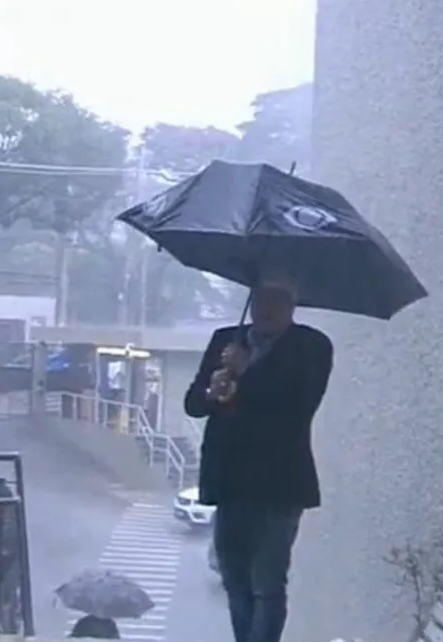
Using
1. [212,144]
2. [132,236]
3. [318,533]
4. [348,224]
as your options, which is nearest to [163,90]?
[212,144]

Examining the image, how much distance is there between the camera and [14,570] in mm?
2859

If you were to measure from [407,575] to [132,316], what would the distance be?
1.00 m

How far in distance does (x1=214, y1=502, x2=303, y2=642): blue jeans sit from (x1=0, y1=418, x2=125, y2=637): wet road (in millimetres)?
749

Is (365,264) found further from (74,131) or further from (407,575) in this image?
(74,131)

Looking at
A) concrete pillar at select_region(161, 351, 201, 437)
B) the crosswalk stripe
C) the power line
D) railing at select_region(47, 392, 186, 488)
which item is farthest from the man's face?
the crosswalk stripe

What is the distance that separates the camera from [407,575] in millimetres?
2645

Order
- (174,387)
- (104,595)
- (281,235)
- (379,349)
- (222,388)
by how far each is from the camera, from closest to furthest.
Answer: (281,235), (222,388), (379,349), (104,595), (174,387)

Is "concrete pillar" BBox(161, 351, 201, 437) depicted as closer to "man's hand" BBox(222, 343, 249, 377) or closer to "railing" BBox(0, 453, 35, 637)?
"railing" BBox(0, 453, 35, 637)

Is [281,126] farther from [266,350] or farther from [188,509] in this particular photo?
[188,509]

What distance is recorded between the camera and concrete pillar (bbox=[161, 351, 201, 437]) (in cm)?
290

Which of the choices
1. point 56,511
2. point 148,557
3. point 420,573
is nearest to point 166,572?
point 148,557

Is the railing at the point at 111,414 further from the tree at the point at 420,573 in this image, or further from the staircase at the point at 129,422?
the tree at the point at 420,573

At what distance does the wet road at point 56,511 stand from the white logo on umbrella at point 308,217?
124cm

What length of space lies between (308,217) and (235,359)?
33 cm
